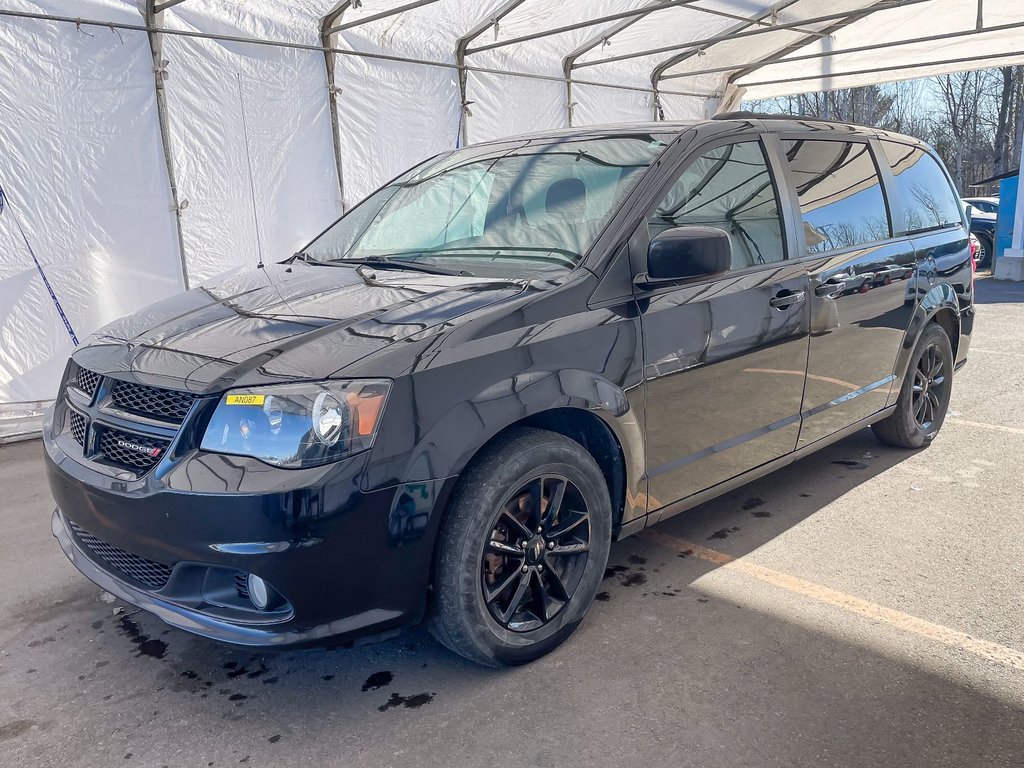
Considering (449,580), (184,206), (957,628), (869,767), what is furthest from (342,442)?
(184,206)

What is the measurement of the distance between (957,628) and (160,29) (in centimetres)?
690

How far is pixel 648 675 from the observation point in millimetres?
2740

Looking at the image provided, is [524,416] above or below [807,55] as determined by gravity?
below

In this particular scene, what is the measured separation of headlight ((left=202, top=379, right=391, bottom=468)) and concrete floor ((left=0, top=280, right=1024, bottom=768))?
2.84 ft

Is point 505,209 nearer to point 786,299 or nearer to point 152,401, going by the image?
point 786,299

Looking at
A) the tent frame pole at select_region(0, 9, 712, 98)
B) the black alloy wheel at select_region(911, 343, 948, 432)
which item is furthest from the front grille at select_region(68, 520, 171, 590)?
the tent frame pole at select_region(0, 9, 712, 98)

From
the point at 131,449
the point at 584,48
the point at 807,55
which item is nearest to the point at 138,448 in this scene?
the point at 131,449

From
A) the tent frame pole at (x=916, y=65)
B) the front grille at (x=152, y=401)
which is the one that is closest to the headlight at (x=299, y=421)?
the front grille at (x=152, y=401)

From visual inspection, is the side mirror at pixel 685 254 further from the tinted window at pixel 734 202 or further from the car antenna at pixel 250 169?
the car antenna at pixel 250 169

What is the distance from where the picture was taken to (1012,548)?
3.66 meters

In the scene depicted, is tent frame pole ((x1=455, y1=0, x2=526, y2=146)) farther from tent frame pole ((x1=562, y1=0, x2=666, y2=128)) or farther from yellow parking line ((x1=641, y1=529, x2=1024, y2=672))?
yellow parking line ((x1=641, y1=529, x2=1024, y2=672))

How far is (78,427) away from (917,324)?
4.13 m

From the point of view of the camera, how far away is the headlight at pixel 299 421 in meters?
2.29

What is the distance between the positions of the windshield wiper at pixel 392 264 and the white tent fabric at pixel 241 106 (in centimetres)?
381
